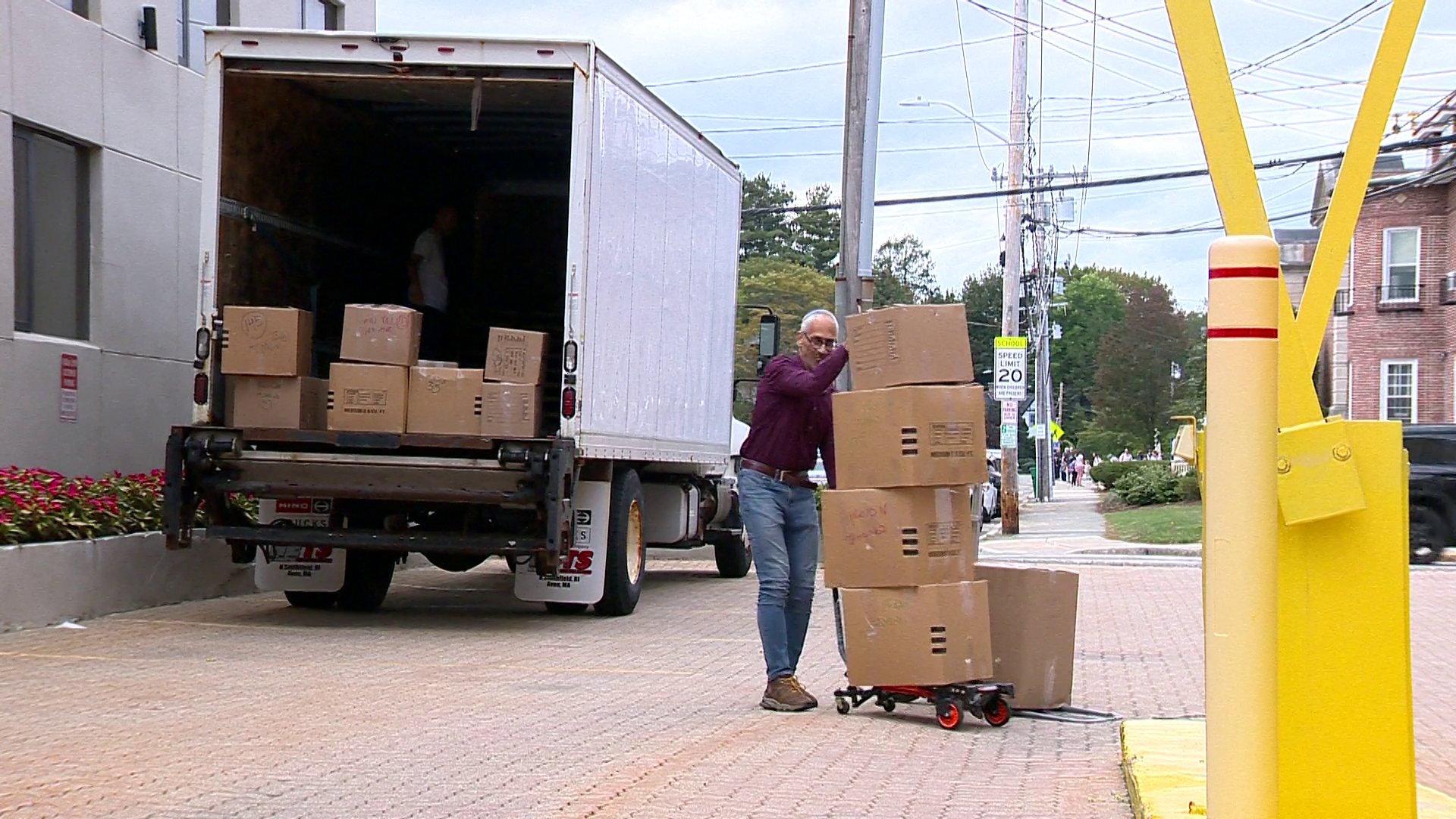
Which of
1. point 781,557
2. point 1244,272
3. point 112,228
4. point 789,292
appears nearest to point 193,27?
point 112,228

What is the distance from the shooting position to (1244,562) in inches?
128

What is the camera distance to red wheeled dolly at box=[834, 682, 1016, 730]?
7242 millimetres

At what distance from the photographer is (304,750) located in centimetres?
645

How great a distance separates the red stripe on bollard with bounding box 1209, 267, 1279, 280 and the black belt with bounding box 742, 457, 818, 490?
15.2 feet

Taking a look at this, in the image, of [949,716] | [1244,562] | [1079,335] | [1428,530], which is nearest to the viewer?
[1244,562]

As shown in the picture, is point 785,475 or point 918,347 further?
point 785,475

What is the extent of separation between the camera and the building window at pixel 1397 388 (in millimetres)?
37344

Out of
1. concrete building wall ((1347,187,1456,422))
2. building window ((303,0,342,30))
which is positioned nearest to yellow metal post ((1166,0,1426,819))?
building window ((303,0,342,30))

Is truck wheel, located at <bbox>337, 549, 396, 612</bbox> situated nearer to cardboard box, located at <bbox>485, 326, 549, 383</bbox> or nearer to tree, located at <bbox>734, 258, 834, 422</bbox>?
cardboard box, located at <bbox>485, 326, 549, 383</bbox>

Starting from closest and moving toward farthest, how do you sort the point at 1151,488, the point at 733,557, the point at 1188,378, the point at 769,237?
the point at 733,557, the point at 1151,488, the point at 1188,378, the point at 769,237

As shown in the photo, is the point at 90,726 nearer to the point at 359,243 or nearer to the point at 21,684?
the point at 21,684

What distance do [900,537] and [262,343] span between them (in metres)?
5.29

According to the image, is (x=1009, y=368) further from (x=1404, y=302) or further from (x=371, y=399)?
(x=371, y=399)

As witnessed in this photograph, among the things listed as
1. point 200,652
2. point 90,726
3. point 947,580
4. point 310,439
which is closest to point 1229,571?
point 947,580
